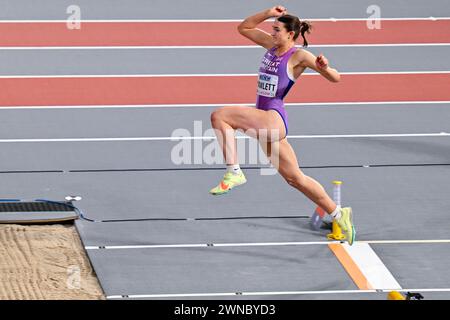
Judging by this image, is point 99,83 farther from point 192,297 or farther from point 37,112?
point 192,297

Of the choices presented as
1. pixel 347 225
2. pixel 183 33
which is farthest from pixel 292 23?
pixel 183 33

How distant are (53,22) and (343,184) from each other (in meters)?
8.84

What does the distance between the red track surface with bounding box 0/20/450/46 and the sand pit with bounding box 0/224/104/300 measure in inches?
319

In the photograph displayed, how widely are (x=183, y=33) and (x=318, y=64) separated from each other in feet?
31.2

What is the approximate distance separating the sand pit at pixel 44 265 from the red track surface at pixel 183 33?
8.10m

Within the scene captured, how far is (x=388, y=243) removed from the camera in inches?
452

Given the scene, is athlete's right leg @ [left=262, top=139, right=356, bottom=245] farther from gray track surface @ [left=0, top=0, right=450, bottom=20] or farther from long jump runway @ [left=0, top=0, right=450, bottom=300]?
gray track surface @ [left=0, top=0, right=450, bottom=20]

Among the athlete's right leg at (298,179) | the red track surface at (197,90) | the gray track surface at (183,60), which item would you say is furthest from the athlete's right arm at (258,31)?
the gray track surface at (183,60)

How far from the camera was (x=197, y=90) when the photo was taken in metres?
17.0

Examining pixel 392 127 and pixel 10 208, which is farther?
pixel 392 127

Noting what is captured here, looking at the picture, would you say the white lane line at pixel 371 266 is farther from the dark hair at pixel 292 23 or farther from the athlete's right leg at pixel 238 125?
the dark hair at pixel 292 23

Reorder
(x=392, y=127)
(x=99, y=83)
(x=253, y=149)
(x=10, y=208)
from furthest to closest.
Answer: (x=99, y=83), (x=392, y=127), (x=253, y=149), (x=10, y=208)

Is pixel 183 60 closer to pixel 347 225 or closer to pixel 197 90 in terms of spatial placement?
pixel 197 90
